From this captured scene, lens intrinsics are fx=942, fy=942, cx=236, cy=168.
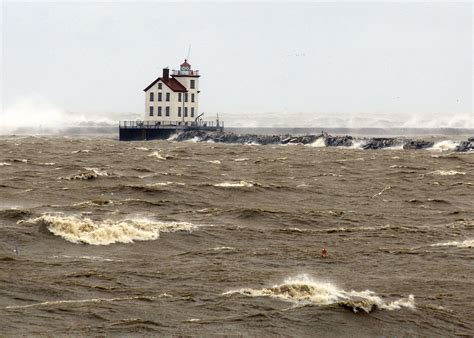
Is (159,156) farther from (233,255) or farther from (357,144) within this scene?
(233,255)

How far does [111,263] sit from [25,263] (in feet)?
7.44

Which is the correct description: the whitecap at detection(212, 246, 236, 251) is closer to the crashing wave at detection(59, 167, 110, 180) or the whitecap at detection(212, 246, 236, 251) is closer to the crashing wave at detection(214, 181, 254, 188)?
the crashing wave at detection(214, 181, 254, 188)

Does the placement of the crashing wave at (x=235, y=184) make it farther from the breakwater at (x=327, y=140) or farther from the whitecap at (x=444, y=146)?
the whitecap at (x=444, y=146)

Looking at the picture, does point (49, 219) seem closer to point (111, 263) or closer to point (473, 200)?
point (111, 263)

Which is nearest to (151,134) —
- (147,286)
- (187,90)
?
(187,90)

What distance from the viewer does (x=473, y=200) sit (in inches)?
1660

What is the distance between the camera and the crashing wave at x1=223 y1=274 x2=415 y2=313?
20688 mm

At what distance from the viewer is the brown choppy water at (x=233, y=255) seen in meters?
19.7

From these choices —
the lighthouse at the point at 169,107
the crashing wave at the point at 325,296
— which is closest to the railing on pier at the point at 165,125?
the lighthouse at the point at 169,107

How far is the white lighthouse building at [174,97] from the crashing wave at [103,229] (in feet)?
279

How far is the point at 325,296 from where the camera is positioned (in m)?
21.5

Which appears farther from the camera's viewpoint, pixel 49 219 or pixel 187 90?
pixel 187 90

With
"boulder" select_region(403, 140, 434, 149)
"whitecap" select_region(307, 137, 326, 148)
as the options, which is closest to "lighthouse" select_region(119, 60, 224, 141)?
"whitecap" select_region(307, 137, 326, 148)

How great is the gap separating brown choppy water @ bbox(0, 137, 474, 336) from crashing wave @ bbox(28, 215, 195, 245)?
62 millimetres
